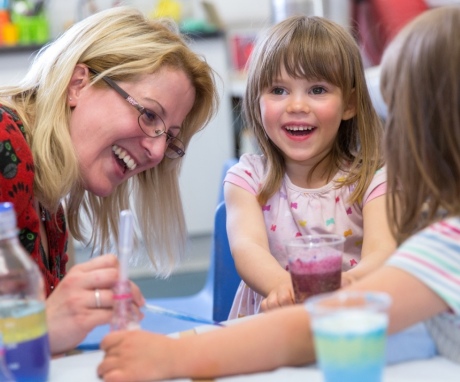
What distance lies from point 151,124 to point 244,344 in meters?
0.86

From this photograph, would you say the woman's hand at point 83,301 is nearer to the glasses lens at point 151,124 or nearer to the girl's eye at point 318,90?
the glasses lens at point 151,124

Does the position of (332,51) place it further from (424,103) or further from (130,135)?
(424,103)

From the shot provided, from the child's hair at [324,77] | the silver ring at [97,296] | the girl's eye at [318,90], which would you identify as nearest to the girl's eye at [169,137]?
the child's hair at [324,77]

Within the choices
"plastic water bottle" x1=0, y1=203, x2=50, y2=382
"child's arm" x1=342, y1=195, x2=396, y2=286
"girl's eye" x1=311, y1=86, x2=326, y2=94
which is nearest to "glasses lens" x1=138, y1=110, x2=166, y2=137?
"girl's eye" x1=311, y1=86, x2=326, y2=94

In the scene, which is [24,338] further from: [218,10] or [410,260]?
[218,10]

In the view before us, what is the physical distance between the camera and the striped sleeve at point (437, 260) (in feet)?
3.28

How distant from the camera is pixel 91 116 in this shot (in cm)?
173

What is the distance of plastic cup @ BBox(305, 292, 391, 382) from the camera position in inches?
32.7

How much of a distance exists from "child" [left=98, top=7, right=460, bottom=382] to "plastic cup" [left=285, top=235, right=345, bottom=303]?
0.59ft

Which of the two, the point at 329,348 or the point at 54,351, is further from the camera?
the point at 54,351

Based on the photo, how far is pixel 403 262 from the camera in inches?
39.9

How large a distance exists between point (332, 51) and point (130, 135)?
50 cm

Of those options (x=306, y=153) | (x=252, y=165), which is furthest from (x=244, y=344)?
(x=252, y=165)

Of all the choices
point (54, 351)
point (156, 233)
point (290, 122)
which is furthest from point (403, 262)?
point (156, 233)
